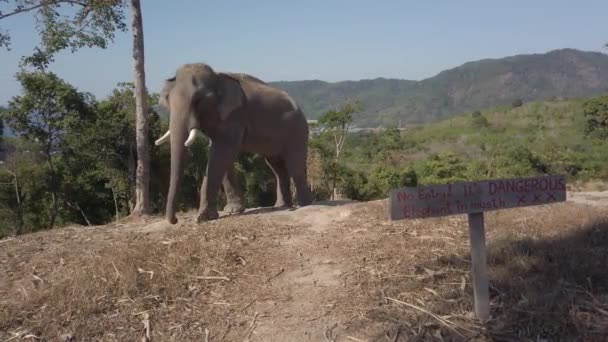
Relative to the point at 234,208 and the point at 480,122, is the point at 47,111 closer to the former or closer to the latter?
the point at 234,208

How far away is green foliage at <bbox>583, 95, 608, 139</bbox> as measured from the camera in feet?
134

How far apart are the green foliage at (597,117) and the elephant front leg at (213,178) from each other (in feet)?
131

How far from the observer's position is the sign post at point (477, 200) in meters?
3.98

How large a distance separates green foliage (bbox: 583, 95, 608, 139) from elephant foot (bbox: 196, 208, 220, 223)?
1587 inches

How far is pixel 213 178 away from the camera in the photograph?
811 centimetres

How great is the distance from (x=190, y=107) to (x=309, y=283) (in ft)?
12.0

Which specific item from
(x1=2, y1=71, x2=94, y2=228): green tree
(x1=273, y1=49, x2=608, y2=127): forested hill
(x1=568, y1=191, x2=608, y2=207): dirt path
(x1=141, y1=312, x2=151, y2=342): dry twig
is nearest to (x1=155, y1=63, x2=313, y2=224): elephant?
(x1=141, y1=312, x2=151, y2=342): dry twig

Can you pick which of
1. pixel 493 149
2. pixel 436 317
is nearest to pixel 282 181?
pixel 436 317

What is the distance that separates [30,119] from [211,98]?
46.6ft

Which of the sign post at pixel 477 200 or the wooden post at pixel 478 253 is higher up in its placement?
the sign post at pixel 477 200

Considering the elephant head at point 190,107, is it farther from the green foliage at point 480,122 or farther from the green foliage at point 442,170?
the green foliage at point 480,122

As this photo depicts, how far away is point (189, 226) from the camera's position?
24.7 ft

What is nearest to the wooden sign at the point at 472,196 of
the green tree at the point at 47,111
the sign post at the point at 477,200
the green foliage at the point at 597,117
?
the sign post at the point at 477,200

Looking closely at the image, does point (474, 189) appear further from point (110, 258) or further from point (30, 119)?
→ point (30, 119)
